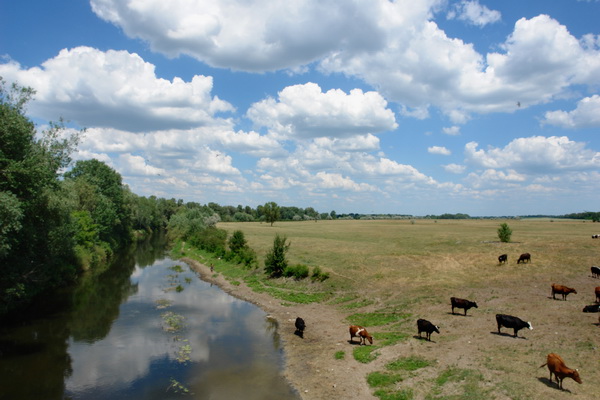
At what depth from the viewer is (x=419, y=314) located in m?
26.6

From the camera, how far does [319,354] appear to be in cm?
2231

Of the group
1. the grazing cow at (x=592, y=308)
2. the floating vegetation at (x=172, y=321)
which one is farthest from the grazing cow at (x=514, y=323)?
the floating vegetation at (x=172, y=321)

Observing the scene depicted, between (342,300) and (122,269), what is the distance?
42.0 m

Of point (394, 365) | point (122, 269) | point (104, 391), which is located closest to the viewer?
point (104, 391)

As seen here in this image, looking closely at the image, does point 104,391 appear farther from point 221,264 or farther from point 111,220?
point 111,220

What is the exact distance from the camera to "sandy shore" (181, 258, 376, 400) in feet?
57.7

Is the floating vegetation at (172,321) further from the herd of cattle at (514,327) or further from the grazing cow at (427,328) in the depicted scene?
the grazing cow at (427,328)

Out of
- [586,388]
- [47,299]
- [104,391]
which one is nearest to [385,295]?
[586,388]

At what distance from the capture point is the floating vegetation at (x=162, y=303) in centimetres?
3475

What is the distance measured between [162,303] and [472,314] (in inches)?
1134

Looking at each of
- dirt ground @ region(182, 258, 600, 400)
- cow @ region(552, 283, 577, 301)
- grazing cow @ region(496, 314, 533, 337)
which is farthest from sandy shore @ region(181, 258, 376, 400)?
cow @ region(552, 283, 577, 301)

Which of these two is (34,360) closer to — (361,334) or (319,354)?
(319,354)

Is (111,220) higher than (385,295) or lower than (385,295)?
higher

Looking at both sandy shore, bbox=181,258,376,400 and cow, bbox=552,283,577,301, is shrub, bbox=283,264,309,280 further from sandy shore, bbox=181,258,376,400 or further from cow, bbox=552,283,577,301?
cow, bbox=552,283,577,301
